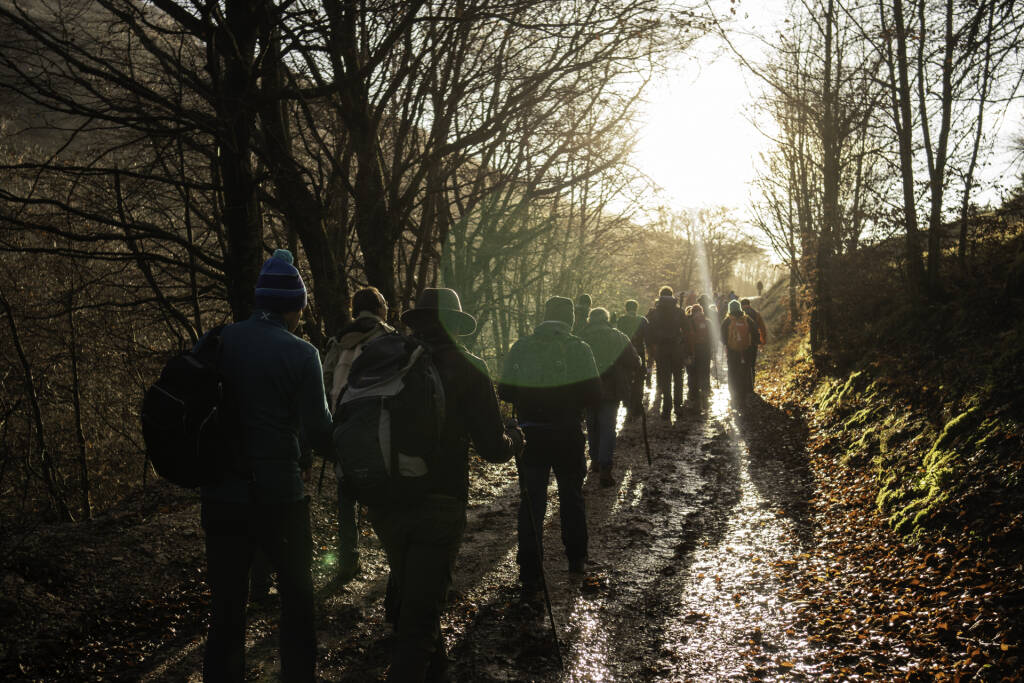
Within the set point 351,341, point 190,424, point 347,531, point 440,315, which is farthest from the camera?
point 347,531

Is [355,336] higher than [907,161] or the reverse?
the reverse

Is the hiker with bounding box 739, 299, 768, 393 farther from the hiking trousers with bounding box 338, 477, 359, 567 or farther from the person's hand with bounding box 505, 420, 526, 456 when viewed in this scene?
the person's hand with bounding box 505, 420, 526, 456

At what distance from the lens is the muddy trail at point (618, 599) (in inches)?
167

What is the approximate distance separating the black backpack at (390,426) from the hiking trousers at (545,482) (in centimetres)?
231

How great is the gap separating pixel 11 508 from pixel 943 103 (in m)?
22.5

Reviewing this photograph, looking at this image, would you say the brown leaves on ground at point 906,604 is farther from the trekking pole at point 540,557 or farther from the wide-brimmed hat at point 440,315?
the wide-brimmed hat at point 440,315

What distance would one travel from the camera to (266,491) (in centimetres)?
312

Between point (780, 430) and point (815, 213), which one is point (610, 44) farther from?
point (815, 213)

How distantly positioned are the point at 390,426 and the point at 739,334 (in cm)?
1312

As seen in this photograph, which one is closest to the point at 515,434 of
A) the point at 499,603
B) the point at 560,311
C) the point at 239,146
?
the point at 499,603

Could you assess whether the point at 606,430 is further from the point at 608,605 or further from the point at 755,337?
the point at 755,337

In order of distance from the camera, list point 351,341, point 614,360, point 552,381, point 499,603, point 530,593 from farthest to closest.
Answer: point 614,360 → point 552,381 → point 530,593 → point 499,603 → point 351,341

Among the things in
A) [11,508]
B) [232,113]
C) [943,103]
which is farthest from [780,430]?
[11,508]

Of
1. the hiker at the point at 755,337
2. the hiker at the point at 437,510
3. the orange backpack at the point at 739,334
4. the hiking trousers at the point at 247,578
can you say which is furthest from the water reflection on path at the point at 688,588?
the hiker at the point at 755,337
